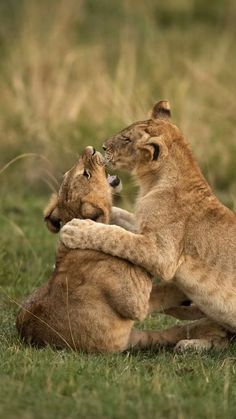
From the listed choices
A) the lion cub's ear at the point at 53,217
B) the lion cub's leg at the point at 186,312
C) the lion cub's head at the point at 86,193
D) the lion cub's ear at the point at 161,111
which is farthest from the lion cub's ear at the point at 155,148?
the lion cub's leg at the point at 186,312

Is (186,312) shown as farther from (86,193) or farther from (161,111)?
(161,111)

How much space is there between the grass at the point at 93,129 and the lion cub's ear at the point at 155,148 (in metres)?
1.33

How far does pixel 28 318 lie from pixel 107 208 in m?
0.96

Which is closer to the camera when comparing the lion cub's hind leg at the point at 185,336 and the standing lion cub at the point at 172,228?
the standing lion cub at the point at 172,228

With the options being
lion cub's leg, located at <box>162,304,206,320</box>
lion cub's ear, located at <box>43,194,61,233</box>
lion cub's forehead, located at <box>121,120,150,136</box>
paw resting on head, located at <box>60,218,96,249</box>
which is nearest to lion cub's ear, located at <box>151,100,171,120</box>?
lion cub's forehead, located at <box>121,120,150,136</box>

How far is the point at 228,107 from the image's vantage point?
43.0 ft

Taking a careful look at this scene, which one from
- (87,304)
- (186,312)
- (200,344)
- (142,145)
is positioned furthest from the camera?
(186,312)

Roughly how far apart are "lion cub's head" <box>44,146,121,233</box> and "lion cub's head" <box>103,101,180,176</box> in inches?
4.6

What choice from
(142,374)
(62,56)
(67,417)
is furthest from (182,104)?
(67,417)

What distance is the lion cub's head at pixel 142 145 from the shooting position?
685cm

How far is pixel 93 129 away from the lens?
40.4 ft

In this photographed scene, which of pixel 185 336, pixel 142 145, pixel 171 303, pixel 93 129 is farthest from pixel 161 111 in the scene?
pixel 93 129

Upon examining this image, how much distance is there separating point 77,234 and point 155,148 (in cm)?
83

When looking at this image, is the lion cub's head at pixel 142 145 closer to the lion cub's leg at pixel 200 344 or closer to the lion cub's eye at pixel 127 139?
the lion cub's eye at pixel 127 139
